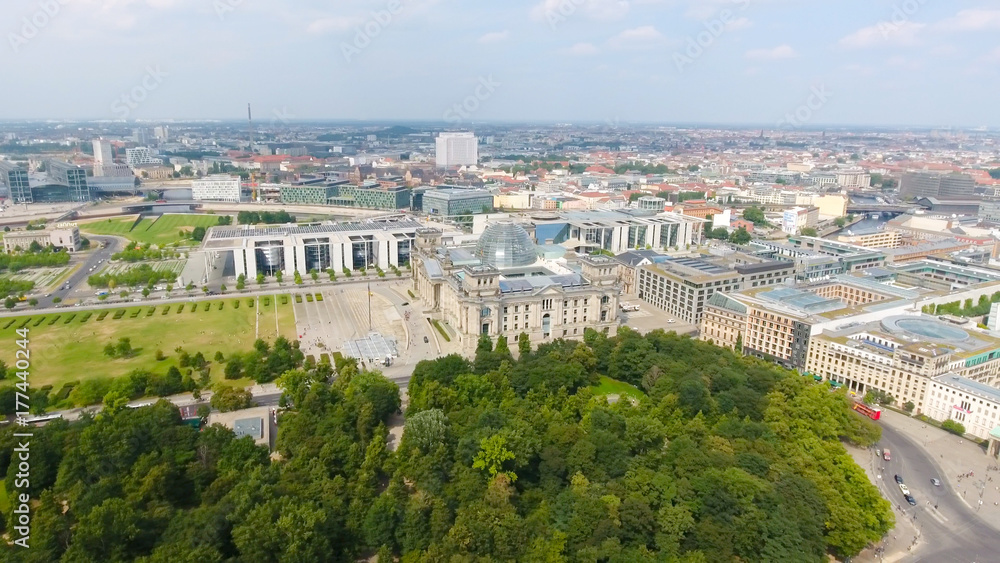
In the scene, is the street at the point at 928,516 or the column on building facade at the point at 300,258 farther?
the column on building facade at the point at 300,258

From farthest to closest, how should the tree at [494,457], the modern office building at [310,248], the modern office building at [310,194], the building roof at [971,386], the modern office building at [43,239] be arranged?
the modern office building at [310,194]
the modern office building at [43,239]
the modern office building at [310,248]
the building roof at [971,386]
the tree at [494,457]

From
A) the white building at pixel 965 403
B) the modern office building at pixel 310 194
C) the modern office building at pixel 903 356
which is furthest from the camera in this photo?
the modern office building at pixel 310 194

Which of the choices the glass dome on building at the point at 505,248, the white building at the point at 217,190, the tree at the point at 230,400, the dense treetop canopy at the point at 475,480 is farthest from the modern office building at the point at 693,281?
the white building at the point at 217,190

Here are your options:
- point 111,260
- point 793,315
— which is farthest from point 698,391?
point 111,260

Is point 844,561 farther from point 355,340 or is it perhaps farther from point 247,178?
point 247,178

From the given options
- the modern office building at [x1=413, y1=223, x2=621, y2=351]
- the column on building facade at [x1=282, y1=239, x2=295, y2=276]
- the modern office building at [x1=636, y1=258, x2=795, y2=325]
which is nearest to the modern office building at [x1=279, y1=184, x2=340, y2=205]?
the column on building facade at [x1=282, y1=239, x2=295, y2=276]

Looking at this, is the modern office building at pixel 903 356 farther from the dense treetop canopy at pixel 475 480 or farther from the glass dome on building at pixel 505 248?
the glass dome on building at pixel 505 248

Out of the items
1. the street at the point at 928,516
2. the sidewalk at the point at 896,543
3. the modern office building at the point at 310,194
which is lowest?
the sidewalk at the point at 896,543

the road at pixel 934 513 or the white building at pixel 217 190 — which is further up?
the white building at pixel 217 190
